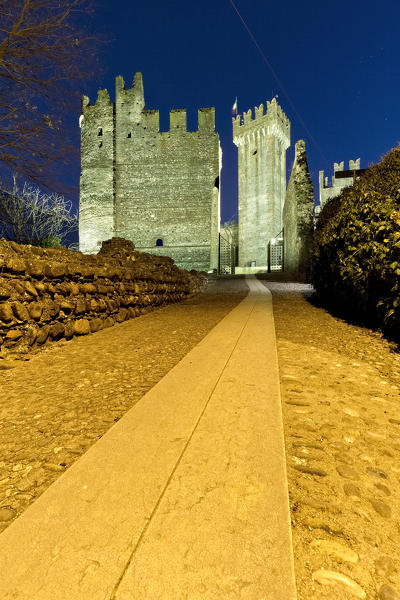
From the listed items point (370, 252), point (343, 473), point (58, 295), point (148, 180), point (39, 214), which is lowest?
point (343, 473)

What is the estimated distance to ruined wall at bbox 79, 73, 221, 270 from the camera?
70.5ft

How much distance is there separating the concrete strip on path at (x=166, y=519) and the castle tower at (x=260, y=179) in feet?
110

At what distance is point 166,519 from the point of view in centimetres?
96

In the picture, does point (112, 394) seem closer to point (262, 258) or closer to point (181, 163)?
point (181, 163)

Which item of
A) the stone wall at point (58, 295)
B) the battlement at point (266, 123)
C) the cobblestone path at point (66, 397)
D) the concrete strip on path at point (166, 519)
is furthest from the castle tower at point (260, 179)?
the concrete strip on path at point (166, 519)

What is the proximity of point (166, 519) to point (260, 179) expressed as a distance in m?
39.4

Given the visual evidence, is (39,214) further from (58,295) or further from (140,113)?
(58,295)

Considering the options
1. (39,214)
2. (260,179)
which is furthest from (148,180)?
(260,179)

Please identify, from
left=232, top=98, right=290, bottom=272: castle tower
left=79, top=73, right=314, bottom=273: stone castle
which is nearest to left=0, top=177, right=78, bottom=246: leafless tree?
left=79, top=73, right=314, bottom=273: stone castle

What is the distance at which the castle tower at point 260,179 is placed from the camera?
1374 inches

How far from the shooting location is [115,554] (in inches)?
32.9

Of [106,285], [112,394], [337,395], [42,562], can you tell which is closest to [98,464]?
[42,562]

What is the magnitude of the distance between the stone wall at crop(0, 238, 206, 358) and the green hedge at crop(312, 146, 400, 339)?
384 centimetres

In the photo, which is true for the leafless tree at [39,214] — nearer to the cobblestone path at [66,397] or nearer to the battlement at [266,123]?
the cobblestone path at [66,397]
